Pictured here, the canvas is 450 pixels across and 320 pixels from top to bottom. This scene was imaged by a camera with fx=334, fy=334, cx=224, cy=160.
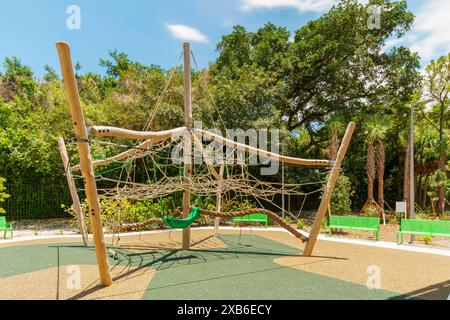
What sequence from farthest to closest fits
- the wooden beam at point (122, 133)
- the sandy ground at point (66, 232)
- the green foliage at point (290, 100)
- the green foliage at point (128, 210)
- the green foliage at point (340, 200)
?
1. the green foliage at point (290, 100)
2. the green foliage at point (340, 200)
3. the green foliage at point (128, 210)
4. the sandy ground at point (66, 232)
5. the wooden beam at point (122, 133)

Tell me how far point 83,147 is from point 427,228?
880 cm

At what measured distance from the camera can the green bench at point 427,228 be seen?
28.4ft

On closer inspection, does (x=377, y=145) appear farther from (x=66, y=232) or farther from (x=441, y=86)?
(x=66, y=232)

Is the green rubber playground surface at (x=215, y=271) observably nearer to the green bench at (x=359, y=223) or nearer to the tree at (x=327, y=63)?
the green bench at (x=359, y=223)

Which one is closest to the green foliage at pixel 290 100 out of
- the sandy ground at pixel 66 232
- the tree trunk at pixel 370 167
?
the tree trunk at pixel 370 167

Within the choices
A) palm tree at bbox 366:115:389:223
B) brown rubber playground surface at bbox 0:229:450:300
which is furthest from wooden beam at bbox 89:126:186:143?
palm tree at bbox 366:115:389:223

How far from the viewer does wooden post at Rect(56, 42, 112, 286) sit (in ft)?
14.3

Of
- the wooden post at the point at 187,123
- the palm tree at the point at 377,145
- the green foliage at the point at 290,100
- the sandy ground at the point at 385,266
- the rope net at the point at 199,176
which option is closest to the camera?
the sandy ground at the point at 385,266

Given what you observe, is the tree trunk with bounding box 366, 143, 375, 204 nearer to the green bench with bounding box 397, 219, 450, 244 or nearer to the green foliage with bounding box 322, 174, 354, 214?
the green foliage with bounding box 322, 174, 354, 214

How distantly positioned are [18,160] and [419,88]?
71.5ft

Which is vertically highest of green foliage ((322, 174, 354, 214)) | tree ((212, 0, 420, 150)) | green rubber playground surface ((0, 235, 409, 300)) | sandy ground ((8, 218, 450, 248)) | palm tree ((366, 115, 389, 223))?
tree ((212, 0, 420, 150))

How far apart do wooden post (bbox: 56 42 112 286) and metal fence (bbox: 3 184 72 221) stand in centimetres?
1280

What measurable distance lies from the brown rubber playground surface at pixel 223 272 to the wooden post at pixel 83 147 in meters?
0.57
